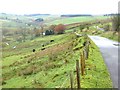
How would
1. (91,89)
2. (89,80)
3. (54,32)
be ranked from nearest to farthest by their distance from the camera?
(91,89) → (89,80) → (54,32)

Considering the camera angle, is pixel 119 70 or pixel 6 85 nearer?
pixel 119 70

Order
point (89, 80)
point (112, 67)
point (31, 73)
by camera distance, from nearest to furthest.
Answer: point (89, 80) < point (112, 67) < point (31, 73)

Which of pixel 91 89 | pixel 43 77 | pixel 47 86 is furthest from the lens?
pixel 43 77

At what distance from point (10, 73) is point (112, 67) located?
699 inches

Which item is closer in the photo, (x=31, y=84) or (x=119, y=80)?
(x=119, y=80)

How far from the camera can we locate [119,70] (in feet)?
80.8

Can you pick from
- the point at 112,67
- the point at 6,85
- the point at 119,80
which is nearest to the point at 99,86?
the point at 119,80

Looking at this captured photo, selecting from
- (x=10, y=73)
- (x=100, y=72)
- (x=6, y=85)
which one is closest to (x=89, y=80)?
(x=100, y=72)

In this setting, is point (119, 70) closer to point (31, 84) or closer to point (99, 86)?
point (99, 86)

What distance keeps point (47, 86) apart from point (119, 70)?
22.4 ft

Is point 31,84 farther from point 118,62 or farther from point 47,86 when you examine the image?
point 118,62

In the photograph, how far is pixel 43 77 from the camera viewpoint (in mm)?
28406

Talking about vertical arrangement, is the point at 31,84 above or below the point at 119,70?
below

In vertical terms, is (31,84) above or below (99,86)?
below
